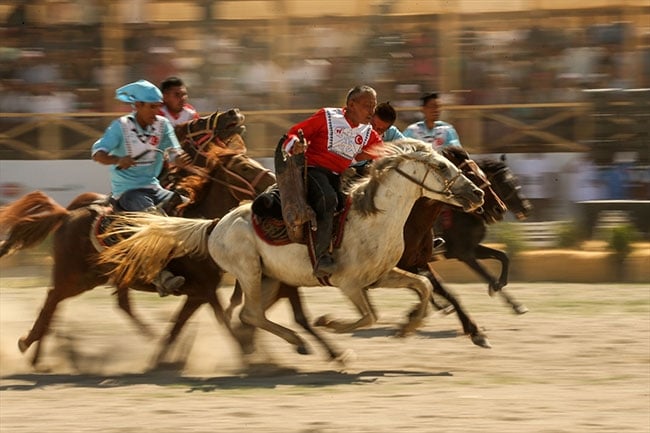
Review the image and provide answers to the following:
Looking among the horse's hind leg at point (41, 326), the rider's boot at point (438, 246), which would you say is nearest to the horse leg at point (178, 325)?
the horse's hind leg at point (41, 326)

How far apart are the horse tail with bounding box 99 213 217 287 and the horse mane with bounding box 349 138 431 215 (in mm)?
1137

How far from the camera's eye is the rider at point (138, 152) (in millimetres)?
8945

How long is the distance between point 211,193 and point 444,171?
2288 millimetres

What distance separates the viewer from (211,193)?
979 cm

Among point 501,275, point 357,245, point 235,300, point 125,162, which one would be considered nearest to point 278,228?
point 357,245

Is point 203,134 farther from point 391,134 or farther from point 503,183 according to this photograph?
point 503,183

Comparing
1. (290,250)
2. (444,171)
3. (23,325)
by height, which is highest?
(444,171)

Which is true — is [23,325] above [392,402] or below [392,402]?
below

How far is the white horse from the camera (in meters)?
8.19

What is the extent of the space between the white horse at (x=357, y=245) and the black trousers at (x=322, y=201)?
0.46 ft

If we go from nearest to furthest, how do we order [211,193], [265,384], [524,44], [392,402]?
[392,402], [265,384], [211,193], [524,44]

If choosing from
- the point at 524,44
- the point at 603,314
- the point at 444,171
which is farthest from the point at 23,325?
the point at 524,44

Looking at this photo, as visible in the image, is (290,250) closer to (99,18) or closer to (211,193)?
(211,193)

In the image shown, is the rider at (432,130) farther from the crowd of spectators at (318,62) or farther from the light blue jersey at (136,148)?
the crowd of spectators at (318,62)
